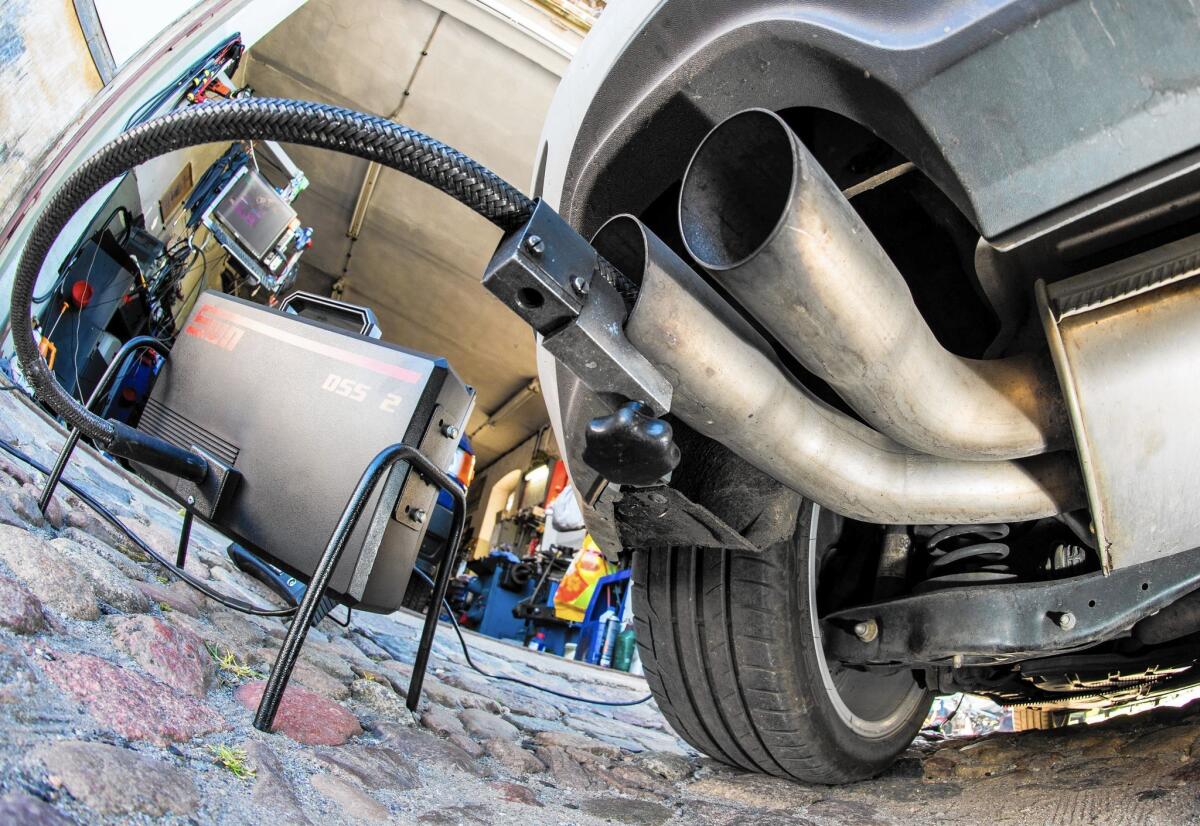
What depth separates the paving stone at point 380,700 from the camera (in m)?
1.41

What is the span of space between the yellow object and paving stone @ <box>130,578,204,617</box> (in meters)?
4.01

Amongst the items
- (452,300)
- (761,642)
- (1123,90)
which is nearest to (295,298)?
(761,642)

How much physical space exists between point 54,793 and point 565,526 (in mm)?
5954

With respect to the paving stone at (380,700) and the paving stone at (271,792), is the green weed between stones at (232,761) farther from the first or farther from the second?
the paving stone at (380,700)

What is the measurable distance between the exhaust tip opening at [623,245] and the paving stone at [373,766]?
78cm

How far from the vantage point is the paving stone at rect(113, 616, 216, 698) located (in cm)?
102

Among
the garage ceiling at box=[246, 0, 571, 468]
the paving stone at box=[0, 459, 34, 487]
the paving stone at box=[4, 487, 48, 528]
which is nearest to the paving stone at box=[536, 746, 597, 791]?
the paving stone at box=[4, 487, 48, 528]

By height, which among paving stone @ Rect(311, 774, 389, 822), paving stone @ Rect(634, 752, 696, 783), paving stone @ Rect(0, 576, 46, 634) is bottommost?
paving stone @ Rect(311, 774, 389, 822)

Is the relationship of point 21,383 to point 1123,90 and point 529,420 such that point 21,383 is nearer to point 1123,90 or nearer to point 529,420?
point 1123,90

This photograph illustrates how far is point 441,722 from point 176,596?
622 mm

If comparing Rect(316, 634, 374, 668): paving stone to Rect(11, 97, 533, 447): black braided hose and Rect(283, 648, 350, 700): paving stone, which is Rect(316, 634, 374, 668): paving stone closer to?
Rect(283, 648, 350, 700): paving stone

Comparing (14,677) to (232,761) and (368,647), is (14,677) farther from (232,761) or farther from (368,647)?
(368,647)

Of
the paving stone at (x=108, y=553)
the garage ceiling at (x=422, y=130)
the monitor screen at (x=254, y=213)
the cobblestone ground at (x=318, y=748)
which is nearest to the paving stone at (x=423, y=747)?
the cobblestone ground at (x=318, y=748)

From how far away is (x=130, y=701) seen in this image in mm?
866
